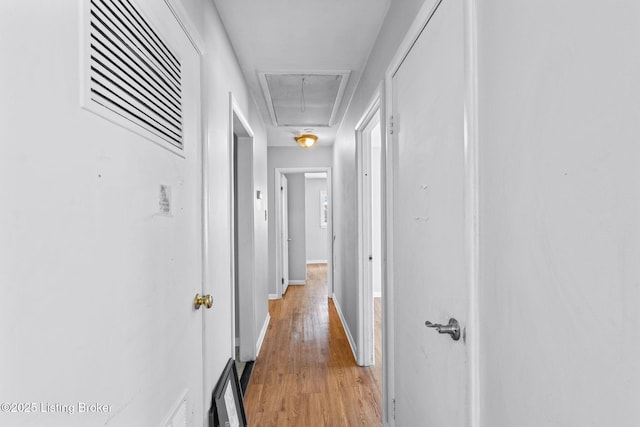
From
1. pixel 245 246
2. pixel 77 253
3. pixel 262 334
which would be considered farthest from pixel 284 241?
pixel 77 253

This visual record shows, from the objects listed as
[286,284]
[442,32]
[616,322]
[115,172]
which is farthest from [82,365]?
[286,284]

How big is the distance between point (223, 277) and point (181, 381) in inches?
28.7

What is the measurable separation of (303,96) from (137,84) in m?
2.50

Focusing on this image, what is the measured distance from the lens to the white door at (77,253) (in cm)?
54

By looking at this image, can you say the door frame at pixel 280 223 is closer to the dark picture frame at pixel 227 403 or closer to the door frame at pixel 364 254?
the door frame at pixel 364 254

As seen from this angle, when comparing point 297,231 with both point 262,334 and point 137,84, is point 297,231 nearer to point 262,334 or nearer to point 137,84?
point 262,334

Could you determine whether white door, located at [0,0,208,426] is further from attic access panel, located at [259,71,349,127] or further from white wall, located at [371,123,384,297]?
white wall, located at [371,123,384,297]

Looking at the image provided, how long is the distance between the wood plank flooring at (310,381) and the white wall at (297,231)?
2.14 m

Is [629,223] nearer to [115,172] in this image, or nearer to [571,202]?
[571,202]

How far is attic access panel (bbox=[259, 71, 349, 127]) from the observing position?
282 centimetres

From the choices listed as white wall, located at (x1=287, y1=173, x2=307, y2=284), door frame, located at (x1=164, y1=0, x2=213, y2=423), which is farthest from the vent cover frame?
white wall, located at (x1=287, y1=173, x2=307, y2=284)

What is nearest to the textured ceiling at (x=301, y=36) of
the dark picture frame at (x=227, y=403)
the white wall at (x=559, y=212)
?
the white wall at (x=559, y=212)

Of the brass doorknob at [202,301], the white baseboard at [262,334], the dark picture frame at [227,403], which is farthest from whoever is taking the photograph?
the white baseboard at [262,334]

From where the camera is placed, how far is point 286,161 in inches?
211
